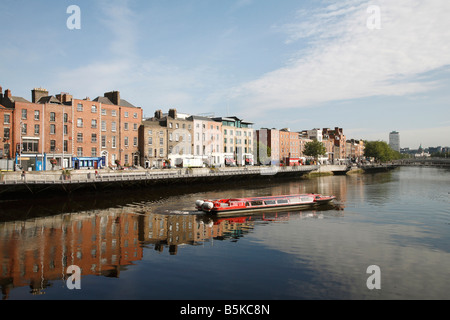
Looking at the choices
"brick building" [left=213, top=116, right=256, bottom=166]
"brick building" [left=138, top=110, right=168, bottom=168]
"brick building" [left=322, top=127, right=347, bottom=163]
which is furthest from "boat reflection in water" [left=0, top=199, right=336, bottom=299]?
"brick building" [left=322, top=127, right=347, bottom=163]

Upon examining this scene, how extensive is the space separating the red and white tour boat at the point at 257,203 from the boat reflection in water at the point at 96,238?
1.29m

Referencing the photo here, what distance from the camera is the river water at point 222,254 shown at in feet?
55.1

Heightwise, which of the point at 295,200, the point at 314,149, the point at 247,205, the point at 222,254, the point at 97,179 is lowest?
the point at 222,254

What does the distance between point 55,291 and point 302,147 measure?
146692 millimetres

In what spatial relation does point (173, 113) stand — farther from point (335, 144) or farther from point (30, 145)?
point (335, 144)

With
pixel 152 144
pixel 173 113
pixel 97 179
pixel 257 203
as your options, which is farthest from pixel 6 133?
pixel 257 203

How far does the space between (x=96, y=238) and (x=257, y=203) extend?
2034cm

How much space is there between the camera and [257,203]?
40625mm

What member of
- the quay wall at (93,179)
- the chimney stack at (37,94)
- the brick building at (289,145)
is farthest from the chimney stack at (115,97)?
the brick building at (289,145)

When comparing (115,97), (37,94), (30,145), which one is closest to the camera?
(30,145)

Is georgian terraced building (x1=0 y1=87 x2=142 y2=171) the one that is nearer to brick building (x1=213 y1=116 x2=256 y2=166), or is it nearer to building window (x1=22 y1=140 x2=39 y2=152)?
building window (x1=22 y1=140 x2=39 y2=152)

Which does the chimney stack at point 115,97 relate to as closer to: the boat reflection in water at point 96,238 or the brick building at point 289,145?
the boat reflection in water at point 96,238

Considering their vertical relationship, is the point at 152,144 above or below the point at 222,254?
above

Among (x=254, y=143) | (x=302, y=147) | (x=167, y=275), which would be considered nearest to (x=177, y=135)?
(x=254, y=143)
